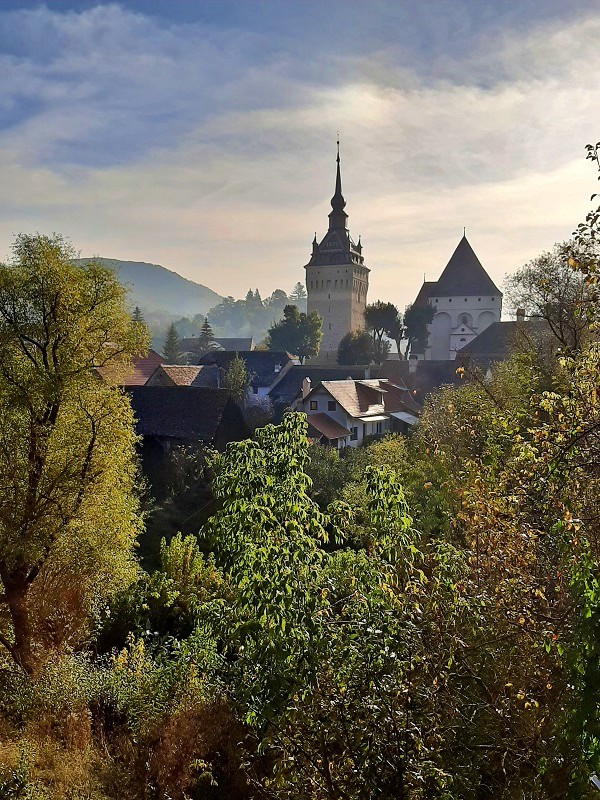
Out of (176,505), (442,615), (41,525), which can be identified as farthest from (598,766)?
(176,505)

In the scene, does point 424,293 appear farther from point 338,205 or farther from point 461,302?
point 338,205

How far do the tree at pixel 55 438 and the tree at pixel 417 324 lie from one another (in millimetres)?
63339

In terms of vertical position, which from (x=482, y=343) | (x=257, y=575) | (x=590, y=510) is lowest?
(x=257, y=575)

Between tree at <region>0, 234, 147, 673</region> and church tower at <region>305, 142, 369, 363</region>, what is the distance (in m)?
68.3

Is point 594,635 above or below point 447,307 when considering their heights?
below

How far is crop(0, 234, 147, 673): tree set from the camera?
37.4ft

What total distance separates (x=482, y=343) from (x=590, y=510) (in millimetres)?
54332

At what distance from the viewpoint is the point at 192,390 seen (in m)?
30.1

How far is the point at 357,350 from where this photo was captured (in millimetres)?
65438

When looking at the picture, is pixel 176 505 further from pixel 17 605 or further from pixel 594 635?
pixel 594 635

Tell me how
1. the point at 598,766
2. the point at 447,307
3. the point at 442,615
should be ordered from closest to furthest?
the point at 598,766
the point at 442,615
the point at 447,307

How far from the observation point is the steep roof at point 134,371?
518 inches

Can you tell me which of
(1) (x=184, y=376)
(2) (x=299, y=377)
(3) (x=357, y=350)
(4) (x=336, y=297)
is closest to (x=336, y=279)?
(4) (x=336, y=297)

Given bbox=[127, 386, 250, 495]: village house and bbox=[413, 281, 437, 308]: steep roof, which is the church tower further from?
bbox=[127, 386, 250, 495]: village house
